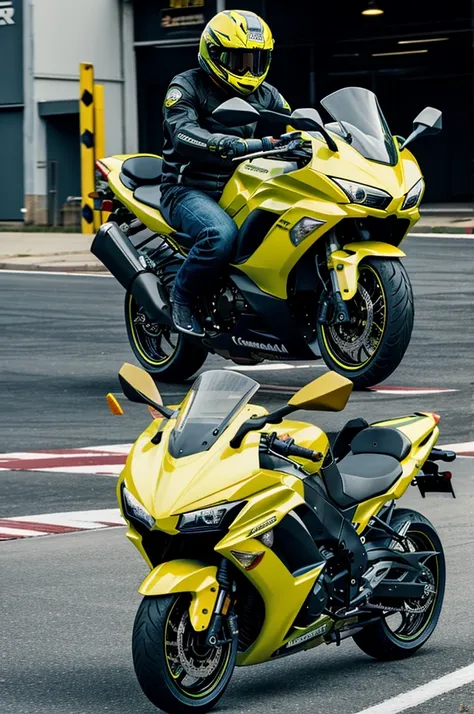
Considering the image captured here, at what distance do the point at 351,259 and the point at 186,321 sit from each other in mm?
1280

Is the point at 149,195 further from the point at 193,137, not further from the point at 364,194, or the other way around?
the point at 364,194

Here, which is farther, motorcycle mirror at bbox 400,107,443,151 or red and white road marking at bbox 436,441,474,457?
motorcycle mirror at bbox 400,107,443,151

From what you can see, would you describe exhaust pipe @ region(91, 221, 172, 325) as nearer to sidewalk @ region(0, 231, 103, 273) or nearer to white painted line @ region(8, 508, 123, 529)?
white painted line @ region(8, 508, 123, 529)

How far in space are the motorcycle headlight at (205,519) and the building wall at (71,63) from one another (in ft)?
91.0

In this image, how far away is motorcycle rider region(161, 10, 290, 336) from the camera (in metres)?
10.9

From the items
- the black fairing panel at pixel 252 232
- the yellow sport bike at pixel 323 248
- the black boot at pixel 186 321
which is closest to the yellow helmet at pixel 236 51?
the yellow sport bike at pixel 323 248

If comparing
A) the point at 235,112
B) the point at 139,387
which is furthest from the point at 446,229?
the point at 139,387

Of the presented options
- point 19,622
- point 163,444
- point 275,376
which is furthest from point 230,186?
point 163,444

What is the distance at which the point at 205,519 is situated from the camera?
5133 mm

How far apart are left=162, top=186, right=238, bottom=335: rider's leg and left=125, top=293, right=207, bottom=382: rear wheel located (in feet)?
2.00

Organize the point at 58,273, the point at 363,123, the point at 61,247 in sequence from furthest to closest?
the point at 61,247 < the point at 58,273 < the point at 363,123

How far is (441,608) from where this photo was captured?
20.7ft

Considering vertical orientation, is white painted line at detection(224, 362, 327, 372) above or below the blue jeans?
below

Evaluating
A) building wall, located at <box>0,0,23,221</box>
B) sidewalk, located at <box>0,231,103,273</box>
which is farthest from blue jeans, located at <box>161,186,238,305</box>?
building wall, located at <box>0,0,23,221</box>
